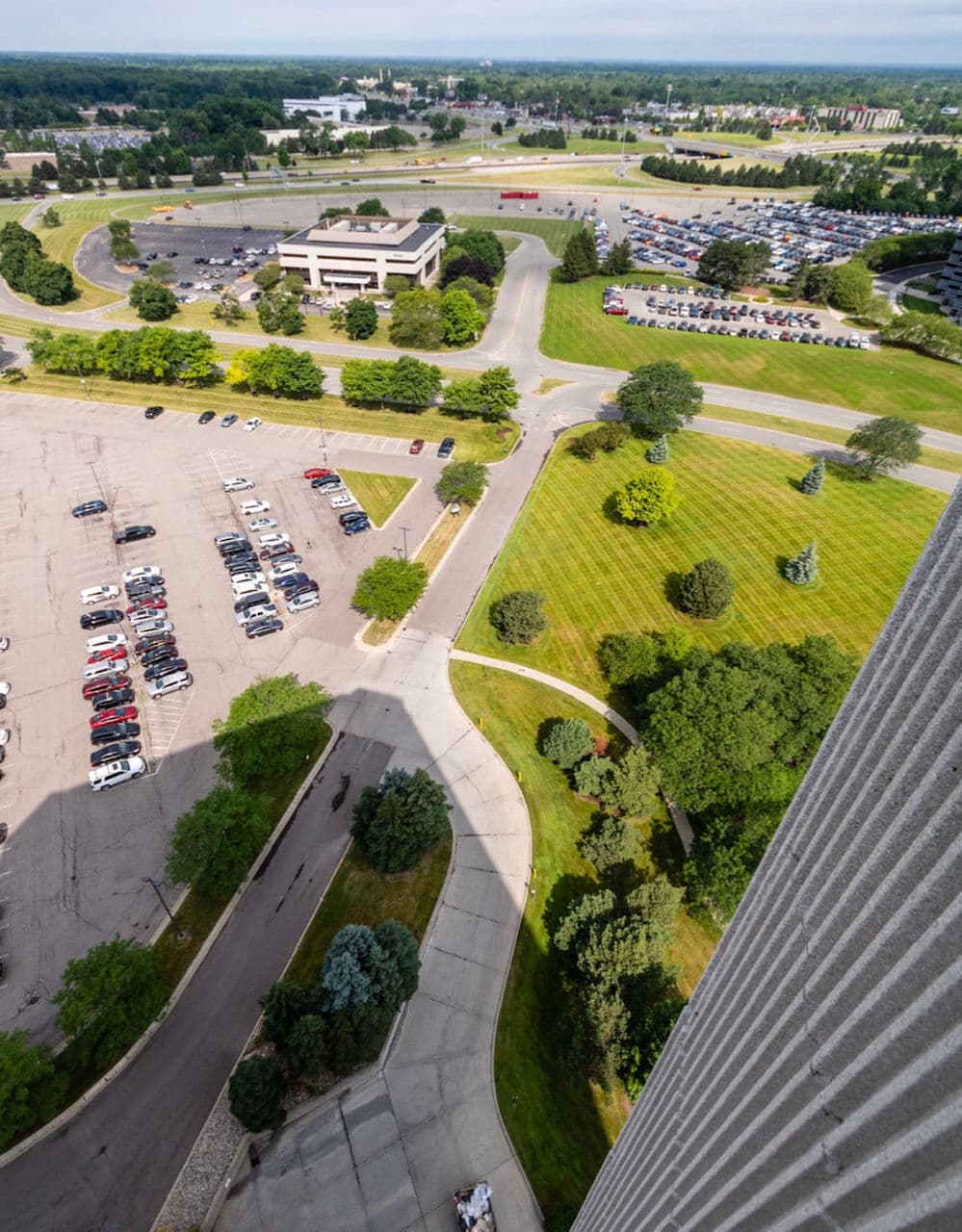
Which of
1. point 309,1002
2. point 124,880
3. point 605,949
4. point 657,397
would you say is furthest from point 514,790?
point 657,397

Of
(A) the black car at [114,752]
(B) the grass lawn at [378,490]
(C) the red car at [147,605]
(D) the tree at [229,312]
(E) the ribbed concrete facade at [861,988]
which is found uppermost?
(E) the ribbed concrete facade at [861,988]

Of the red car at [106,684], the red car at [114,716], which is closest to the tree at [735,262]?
the red car at [106,684]

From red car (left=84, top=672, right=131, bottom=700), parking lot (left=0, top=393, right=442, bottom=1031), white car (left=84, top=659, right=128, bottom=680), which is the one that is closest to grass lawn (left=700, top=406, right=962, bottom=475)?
parking lot (left=0, top=393, right=442, bottom=1031)

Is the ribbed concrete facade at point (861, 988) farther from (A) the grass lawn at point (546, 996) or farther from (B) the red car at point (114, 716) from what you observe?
(B) the red car at point (114, 716)

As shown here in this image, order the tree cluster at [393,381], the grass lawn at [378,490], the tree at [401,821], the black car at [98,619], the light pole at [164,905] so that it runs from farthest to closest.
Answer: the tree cluster at [393,381], the grass lawn at [378,490], the black car at [98,619], the tree at [401,821], the light pole at [164,905]

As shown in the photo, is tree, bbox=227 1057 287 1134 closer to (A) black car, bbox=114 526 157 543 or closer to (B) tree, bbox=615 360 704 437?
(A) black car, bbox=114 526 157 543

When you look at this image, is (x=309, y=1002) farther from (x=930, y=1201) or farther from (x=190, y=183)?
(x=190, y=183)

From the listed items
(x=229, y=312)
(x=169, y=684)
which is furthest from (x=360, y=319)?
(x=169, y=684)

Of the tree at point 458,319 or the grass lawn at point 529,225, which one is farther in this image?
the grass lawn at point 529,225
